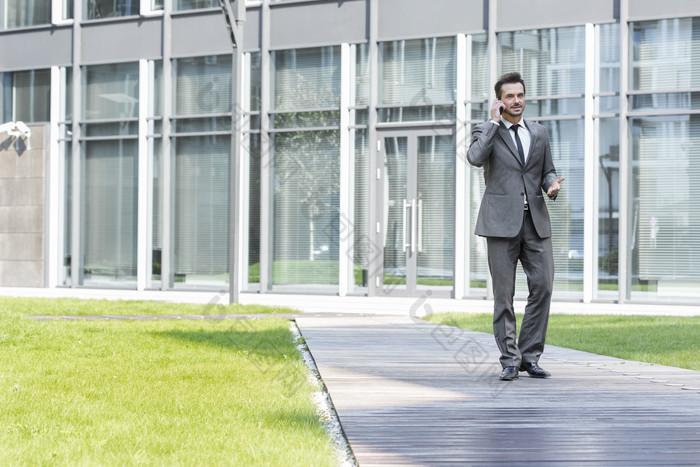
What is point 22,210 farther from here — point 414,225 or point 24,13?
point 414,225

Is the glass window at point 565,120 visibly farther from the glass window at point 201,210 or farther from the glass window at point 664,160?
the glass window at point 201,210

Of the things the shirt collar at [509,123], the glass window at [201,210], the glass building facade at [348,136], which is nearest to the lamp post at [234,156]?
the glass building facade at [348,136]

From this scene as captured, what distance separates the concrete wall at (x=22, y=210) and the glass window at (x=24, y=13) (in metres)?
2.32

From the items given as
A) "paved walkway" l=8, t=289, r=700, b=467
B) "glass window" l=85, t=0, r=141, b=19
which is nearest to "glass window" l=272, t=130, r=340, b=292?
"glass window" l=85, t=0, r=141, b=19

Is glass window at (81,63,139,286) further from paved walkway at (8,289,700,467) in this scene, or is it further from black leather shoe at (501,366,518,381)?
black leather shoe at (501,366,518,381)

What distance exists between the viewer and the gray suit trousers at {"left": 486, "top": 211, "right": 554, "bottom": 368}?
230 inches

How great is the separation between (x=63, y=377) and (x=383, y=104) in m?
11.7

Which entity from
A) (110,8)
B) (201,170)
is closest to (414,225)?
(201,170)

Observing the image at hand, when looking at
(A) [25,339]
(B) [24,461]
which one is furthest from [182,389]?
(A) [25,339]

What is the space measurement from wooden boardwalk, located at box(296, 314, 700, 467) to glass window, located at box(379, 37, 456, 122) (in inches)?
369

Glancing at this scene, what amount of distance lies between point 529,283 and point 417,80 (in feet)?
36.7

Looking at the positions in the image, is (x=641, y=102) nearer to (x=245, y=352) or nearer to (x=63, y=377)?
(x=245, y=352)

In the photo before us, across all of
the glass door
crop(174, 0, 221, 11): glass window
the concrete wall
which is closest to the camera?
the glass door

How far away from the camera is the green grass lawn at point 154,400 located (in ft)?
11.8
